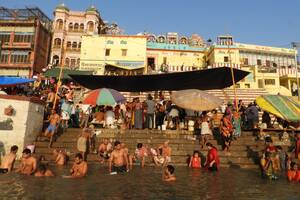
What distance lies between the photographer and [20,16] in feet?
134

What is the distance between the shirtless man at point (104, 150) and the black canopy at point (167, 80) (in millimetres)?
4860

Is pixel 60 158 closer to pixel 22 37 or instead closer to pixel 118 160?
pixel 118 160

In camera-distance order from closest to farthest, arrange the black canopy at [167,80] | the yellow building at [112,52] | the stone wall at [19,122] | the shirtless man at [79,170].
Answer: the shirtless man at [79,170] < the stone wall at [19,122] < the black canopy at [167,80] < the yellow building at [112,52]

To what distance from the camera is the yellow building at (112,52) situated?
3788cm

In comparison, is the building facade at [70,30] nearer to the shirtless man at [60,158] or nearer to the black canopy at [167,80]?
the black canopy at [167,80]

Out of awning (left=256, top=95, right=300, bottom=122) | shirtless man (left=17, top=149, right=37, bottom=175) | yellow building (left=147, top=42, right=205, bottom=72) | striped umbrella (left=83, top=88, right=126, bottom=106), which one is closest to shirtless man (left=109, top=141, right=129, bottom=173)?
shirtless man (left=17, top=149, right=37, bottom=175)

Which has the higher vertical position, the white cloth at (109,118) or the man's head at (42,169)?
the white cloth at (109,118)

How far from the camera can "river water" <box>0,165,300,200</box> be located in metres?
6.52

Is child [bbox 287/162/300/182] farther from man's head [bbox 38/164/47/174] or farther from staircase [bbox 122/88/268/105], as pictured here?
staircase [bbox 122/88/268/105]

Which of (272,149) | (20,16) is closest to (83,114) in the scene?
(272,149)

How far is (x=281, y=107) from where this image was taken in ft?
41.2

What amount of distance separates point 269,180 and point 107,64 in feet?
101

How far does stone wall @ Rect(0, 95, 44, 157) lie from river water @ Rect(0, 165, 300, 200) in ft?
8.47

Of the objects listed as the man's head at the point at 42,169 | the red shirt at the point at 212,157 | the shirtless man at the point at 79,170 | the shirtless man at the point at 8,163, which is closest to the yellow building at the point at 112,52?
the red shirt at the point at 212,157
